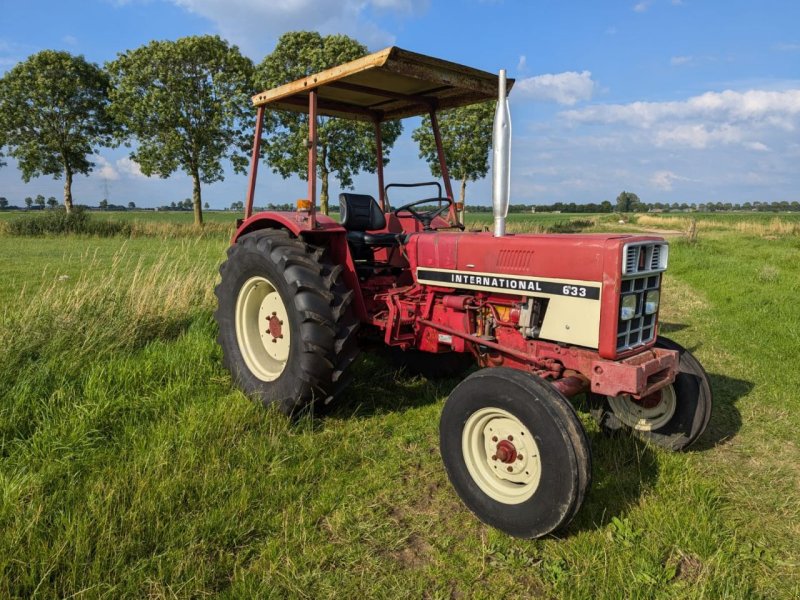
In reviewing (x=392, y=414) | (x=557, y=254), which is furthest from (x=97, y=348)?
(x=557, y=254)

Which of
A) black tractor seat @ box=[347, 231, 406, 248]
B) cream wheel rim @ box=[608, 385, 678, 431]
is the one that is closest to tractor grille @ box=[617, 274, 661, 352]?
cream wheel rim @ box=[608, 385, 678, 431]

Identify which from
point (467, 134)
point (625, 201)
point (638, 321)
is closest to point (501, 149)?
point (638, 321)

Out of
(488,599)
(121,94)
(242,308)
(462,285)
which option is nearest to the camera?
(488,599)

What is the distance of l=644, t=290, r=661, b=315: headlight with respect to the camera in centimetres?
304

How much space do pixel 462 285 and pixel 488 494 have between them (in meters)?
1.30

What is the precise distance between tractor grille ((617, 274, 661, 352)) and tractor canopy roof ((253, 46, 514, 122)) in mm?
1687

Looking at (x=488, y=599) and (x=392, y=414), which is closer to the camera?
(x=488, y=599)

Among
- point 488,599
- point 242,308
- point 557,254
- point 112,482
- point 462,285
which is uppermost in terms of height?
point 557,254

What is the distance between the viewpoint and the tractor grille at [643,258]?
278cm

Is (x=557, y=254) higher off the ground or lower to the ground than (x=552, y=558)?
higher

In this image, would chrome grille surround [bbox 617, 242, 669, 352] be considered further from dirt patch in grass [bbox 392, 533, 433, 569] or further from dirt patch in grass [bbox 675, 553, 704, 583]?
dirt patch in grass [bbox 392, 533, 433, 569]

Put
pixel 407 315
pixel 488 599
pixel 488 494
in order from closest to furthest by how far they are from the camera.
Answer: pixel 488 599
pixel 488 494
pixel 407 315

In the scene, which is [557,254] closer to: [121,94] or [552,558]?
[552,558]

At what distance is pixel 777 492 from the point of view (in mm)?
3088
